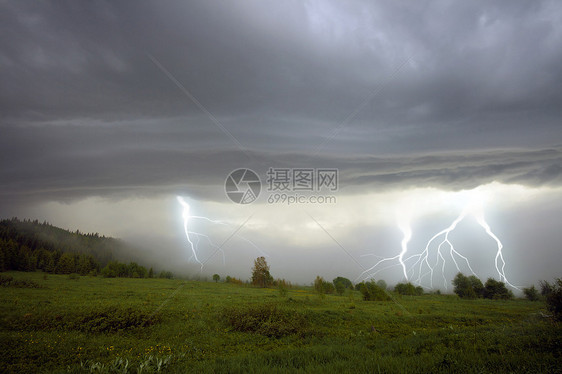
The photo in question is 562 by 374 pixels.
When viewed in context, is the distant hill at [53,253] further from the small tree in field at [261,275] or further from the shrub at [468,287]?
the shrub at [468,287]

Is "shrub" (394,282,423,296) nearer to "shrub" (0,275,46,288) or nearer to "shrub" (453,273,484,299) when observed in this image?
"shrub" (453,273,484,299)

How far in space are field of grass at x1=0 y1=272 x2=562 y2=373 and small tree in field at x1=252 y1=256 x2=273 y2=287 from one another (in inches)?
1234

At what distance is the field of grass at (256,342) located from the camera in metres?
7.63

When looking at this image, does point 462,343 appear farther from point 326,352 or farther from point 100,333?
point 100,333

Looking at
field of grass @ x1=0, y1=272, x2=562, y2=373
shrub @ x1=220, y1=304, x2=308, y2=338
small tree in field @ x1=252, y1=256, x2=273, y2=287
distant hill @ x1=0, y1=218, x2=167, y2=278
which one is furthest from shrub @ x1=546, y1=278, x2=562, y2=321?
distant hill @ x1=0, y1=218, x2=167, y2=278

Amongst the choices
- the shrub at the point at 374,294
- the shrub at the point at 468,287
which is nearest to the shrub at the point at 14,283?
the shrub at the point at 374,294

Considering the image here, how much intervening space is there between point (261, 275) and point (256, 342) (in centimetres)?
4110

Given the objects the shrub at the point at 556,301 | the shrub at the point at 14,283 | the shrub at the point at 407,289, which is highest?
the shrub at the point at 556,301

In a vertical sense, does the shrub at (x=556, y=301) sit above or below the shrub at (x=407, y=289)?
above

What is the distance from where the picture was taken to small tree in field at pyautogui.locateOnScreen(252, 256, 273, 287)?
53406 millimetres

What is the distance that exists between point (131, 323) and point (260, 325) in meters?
7.86

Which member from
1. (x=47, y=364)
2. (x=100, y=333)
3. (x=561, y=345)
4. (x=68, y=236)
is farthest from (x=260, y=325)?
(x=68, y=236)

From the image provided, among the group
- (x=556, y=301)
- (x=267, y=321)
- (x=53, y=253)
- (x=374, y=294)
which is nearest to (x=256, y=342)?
(x=267, y=321)

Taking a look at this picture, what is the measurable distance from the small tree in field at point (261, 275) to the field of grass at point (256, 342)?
1234 inches
